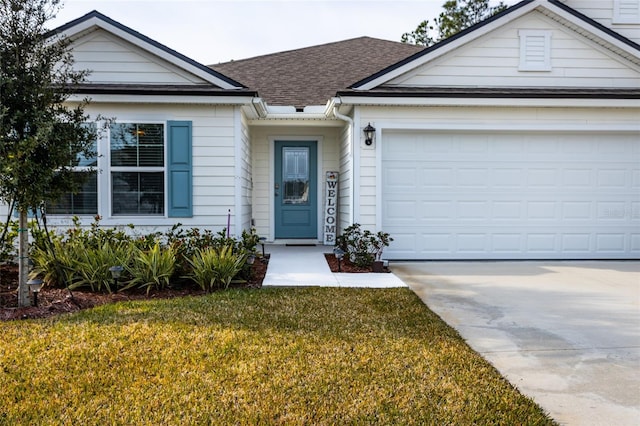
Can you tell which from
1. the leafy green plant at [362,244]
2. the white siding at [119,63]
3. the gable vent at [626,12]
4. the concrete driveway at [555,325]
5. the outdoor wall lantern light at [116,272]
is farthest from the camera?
the gable vent at [626,12]

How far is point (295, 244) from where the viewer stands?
412 inches

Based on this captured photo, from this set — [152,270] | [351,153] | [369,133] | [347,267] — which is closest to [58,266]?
[152,270]

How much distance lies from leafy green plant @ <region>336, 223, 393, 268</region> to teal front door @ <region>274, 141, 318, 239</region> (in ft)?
8.51

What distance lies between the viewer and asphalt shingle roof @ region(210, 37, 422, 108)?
1071 cm

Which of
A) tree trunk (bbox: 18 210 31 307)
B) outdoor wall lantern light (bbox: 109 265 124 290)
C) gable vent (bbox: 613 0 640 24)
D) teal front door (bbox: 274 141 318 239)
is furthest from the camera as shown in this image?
teal front door (bbox: 274 141 318 239)

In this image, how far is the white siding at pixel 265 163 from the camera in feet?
34.1

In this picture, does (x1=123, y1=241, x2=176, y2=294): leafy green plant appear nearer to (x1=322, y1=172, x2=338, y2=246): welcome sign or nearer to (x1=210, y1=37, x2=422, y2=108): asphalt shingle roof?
(x1=322, y1=172, x2=338, y2=246): welcome sign

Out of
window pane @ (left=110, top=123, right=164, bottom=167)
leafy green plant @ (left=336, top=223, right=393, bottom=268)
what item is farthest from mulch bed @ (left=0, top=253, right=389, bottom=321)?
window pane @ (left=110, top=123, right=164, bottom=167)

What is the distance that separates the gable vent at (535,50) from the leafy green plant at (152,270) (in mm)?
6570

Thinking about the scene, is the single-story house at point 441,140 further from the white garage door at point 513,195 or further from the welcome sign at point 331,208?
the welcome sign at point 331,208

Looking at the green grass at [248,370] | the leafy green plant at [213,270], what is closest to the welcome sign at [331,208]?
the leafy green plant at [213,270]

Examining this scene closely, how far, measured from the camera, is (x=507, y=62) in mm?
8523

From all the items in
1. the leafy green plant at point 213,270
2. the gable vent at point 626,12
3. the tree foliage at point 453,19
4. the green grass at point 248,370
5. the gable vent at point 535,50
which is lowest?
the green grass at point 248,370

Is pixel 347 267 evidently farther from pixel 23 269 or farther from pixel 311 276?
pixel 23 269
